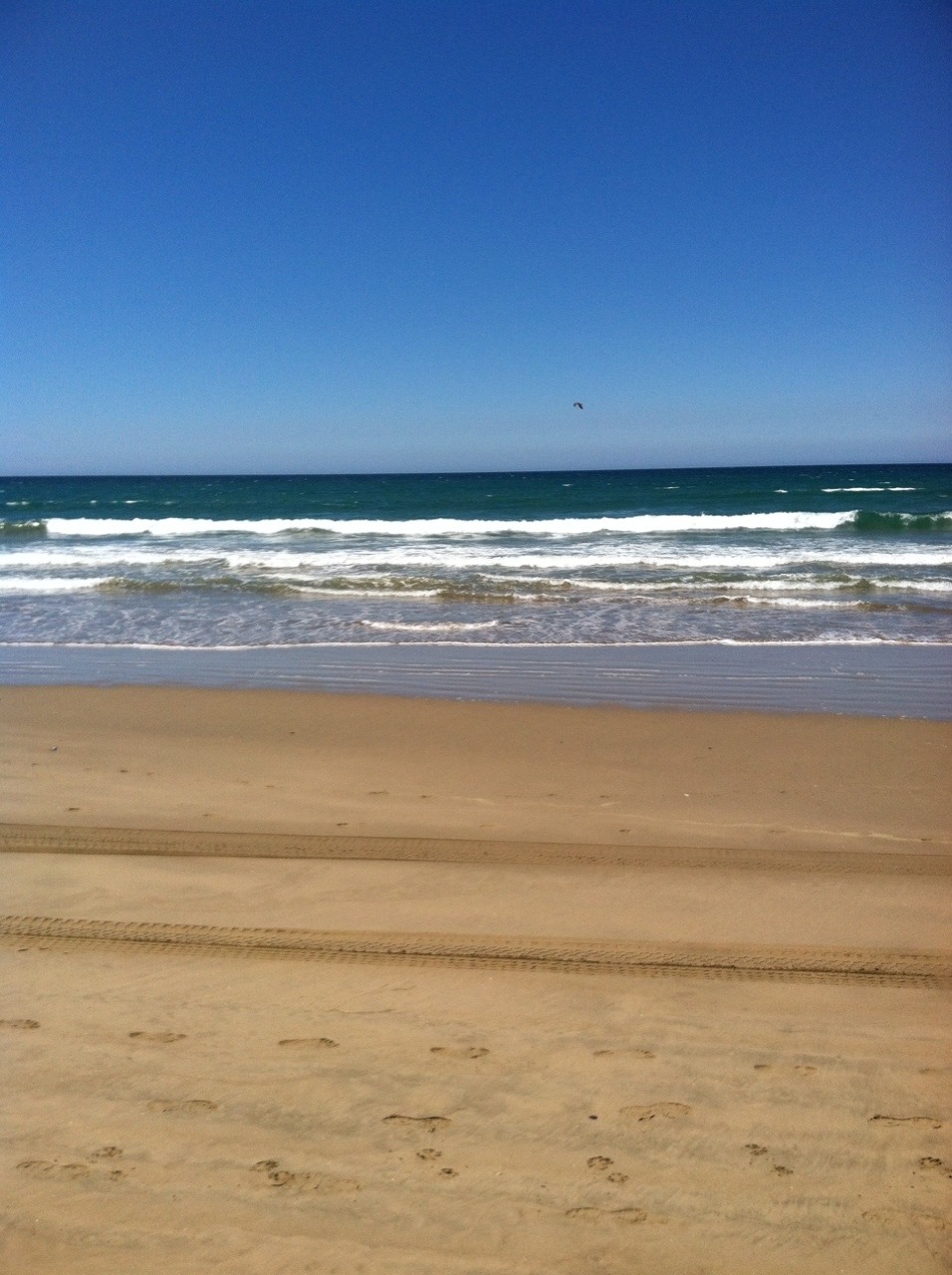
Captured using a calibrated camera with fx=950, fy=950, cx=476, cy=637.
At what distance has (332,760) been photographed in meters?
6.47

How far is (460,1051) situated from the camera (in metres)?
3.01

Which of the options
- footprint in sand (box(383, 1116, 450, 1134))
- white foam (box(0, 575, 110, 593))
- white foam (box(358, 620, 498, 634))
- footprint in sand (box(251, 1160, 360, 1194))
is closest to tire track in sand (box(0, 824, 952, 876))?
footprint in sand (box(383, 1116, 450, 1134))

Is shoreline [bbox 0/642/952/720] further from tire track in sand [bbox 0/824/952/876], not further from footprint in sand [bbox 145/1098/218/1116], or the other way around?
footprint in sand [bbox 145/1098/218/1116]

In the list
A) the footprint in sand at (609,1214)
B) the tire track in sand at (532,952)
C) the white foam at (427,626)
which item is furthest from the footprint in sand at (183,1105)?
the white foam at (427,626)

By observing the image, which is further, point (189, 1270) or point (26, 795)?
point (26, 795)

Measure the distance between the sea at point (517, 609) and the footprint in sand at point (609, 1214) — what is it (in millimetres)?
5885

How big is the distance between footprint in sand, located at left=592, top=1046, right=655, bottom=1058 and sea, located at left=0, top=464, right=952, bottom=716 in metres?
5.21

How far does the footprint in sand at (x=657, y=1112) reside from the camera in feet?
8.85

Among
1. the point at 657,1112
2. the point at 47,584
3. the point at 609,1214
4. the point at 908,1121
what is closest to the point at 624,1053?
the point at 657,1112

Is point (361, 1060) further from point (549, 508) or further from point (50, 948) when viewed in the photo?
point (549, 508)

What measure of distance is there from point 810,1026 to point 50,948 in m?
2.82

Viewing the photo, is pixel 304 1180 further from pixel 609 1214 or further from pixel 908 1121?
pixel 908 1121

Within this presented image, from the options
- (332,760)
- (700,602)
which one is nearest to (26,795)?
(332,760)

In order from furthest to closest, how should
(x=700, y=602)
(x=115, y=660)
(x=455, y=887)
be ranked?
1. (x=700, y=602)
2. (x=115, y=660)
3. (x=455, y=887)
